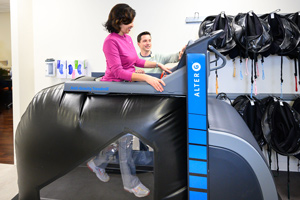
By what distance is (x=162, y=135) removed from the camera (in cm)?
124

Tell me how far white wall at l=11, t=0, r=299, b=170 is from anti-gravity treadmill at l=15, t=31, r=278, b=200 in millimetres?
1657

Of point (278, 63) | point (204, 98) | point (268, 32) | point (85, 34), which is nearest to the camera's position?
point (204, 98)

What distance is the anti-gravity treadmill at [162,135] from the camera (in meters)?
1.19

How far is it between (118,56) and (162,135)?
1.92ft

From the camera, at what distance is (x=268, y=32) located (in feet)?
8.20

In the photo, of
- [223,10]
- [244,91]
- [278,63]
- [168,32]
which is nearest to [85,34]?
[168,32]

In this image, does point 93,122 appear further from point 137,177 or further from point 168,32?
point 168,32

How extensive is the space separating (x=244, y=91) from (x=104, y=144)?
2.09 m

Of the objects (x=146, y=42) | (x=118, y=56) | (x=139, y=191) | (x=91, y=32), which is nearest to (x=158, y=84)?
(x=118, y=56)

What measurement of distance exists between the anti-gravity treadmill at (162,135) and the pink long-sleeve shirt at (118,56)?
13cm

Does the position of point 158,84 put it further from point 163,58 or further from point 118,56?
point 163,58

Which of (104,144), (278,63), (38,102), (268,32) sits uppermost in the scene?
(268,32)

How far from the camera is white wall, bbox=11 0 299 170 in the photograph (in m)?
2.80

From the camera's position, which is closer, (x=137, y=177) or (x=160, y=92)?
(x=160, y=92)
